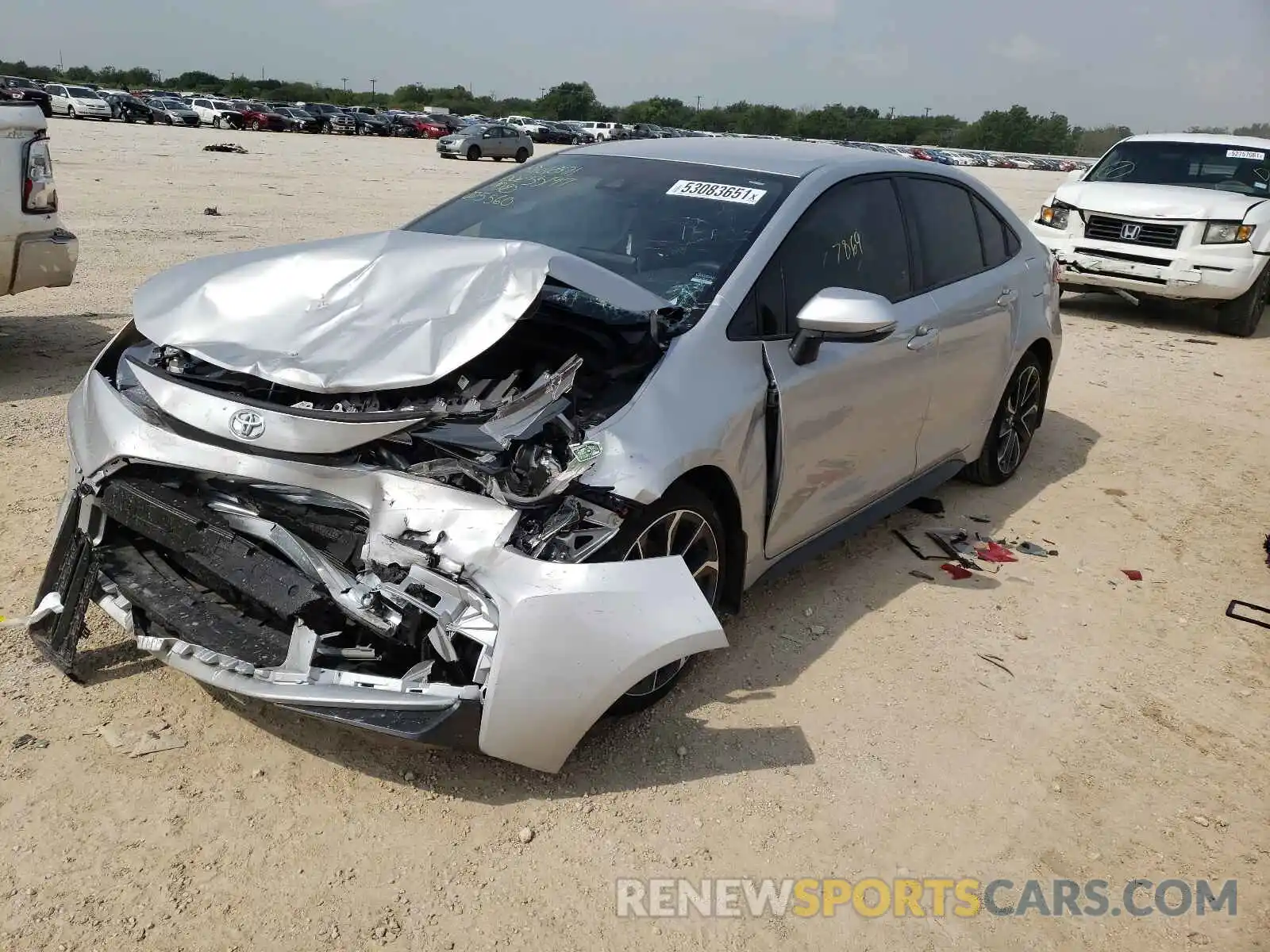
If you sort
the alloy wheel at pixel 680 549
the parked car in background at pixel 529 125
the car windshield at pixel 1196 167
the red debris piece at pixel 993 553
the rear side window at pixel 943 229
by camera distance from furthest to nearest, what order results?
the parked car in background at pixel 529 125, the car windshield at pixel 1196 167, the red debris piece at pixel 993 553, the rear side window at pixel 943 229, the alloy wheel at pixel 680 549

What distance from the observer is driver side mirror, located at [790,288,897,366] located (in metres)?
3.36

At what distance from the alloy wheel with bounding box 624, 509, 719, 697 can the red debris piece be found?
6.28 feet

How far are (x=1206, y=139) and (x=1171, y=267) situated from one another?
6.69 ft

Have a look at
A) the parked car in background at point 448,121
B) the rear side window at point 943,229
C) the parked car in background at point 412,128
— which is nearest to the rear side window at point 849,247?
the rear side window at point 943,229

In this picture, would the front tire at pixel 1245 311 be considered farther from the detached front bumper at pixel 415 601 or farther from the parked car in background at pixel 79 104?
the parked car in background at pixel 79 104

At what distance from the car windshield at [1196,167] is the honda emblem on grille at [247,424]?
428 inches

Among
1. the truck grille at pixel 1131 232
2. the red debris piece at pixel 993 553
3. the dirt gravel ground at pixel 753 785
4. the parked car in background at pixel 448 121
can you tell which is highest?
the truck grille at pixel 1131 232

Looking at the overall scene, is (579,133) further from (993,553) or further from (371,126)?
(993,553)

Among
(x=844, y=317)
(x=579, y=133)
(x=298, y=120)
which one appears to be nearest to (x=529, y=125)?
(x=579, y=133)

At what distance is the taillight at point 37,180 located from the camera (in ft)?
19.5

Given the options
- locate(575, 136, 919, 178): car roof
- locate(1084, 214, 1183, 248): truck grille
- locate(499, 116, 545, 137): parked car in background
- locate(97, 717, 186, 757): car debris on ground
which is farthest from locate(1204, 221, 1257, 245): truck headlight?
locate(499, 116, 545, 137): parked car in background

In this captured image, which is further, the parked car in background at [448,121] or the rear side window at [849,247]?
the parked car in background at [448,121]

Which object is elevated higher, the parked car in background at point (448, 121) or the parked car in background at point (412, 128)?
the parked car in background at point (448, 121)

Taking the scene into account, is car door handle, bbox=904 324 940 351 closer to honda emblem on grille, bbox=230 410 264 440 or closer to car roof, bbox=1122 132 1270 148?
honda emblem on grille, bbox=230 410 264 440
